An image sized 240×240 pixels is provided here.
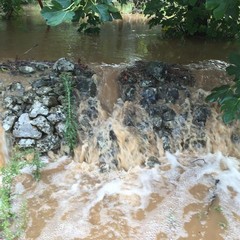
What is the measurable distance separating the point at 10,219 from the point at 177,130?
2367 millimetres

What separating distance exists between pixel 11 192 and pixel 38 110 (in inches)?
42.1

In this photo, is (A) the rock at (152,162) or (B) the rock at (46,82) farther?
(B) the rock at (46,82)

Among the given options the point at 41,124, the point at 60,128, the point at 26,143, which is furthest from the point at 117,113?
the point at 26,143

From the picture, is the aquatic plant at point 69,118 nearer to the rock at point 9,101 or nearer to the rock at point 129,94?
the rock at point 9,101

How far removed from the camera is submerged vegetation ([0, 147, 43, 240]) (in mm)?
3285

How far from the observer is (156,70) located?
4969 mm

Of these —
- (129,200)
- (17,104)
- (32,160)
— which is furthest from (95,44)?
(129,200)

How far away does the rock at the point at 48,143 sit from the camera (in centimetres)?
436

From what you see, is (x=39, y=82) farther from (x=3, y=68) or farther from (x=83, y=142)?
(x=83, y=142)

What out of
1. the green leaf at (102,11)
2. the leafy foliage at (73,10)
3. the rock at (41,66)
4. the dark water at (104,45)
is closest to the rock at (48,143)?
the rock at (41,66)

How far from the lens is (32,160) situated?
4230 mm

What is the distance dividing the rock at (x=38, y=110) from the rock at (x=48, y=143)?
0.95 feet

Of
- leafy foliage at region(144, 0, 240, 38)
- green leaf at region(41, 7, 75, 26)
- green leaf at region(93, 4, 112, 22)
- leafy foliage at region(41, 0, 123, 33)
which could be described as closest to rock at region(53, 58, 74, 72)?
leafy foliage at region(144, 0, 240, 38)

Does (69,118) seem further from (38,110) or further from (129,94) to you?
(129,94)
